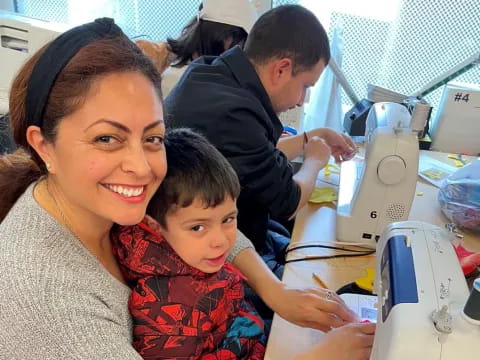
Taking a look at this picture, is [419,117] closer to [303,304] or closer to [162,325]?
[303,304]

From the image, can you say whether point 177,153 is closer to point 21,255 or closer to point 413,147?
point 21,255

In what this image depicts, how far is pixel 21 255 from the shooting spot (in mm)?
683

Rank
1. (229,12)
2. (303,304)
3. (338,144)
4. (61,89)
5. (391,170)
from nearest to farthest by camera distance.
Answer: (61,89) → (303,304) → (391,170) → (338,144) → (229,12)

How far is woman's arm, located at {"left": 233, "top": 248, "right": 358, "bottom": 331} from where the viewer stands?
920mm

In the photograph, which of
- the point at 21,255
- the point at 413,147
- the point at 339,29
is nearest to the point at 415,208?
A: the point at 413,147

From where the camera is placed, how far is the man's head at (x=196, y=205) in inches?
34.8

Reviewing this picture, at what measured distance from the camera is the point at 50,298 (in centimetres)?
66

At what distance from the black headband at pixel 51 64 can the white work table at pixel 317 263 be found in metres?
0.59

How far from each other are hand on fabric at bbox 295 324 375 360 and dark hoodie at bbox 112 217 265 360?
15cm

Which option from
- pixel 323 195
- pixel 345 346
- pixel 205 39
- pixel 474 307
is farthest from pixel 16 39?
pixel 474 307

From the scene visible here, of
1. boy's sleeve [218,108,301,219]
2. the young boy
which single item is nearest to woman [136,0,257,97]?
boy's sleeve [218,108,301,219]

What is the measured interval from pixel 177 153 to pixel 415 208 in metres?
0.84

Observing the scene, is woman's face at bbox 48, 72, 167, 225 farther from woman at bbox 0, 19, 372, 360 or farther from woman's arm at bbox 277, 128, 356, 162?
woman's arm at bbox 277, 128, 356, 162

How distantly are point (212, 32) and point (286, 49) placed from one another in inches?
24.8
